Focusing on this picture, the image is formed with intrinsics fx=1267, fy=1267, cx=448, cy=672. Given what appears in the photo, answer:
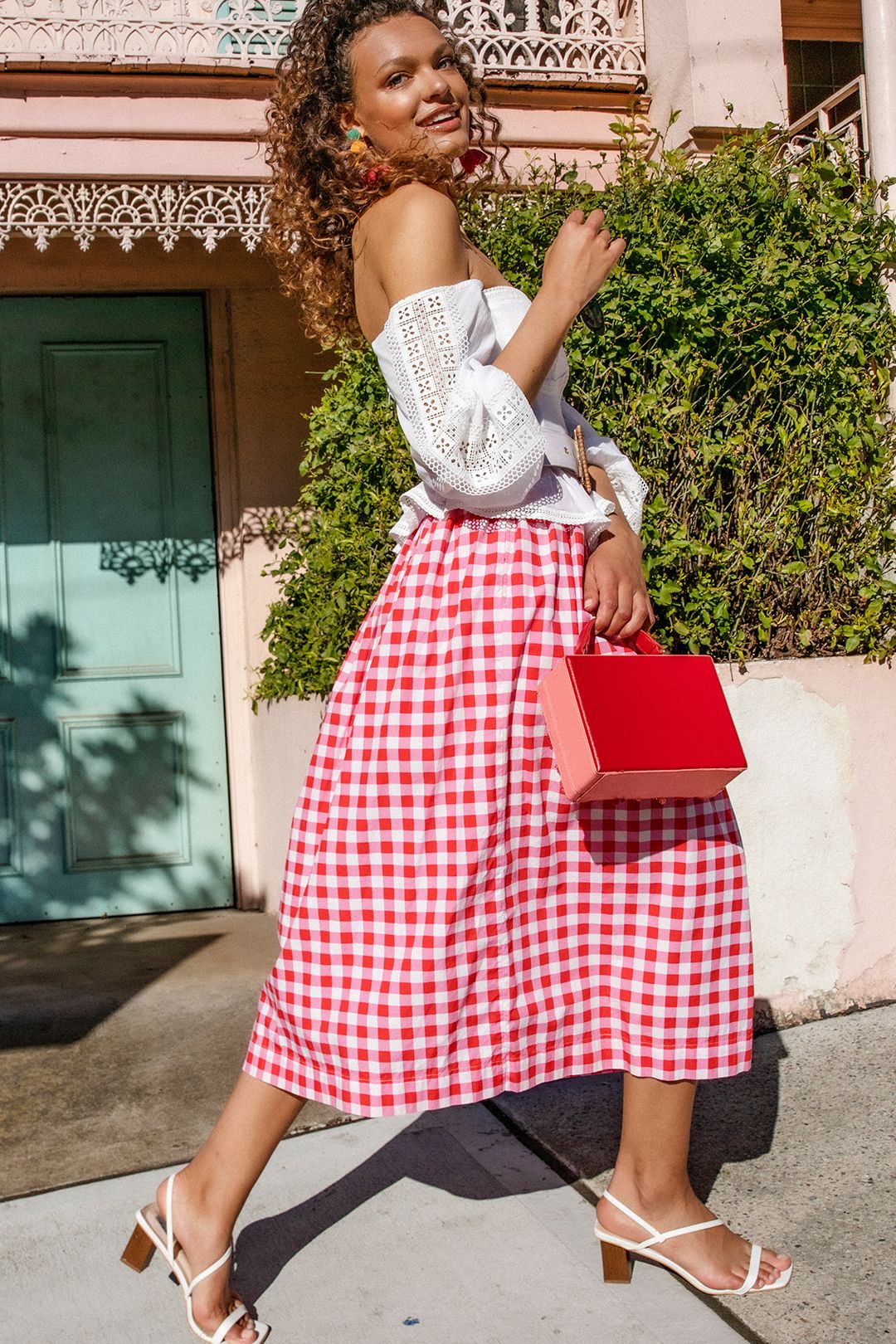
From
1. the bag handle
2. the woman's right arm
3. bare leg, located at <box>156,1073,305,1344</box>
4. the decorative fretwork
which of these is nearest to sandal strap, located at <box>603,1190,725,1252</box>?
bare leg, located at <box>156,1073,305,1344</box>

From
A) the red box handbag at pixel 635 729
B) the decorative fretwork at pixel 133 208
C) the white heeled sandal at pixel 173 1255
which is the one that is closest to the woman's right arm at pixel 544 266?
the red box handbag at pixel 635 729

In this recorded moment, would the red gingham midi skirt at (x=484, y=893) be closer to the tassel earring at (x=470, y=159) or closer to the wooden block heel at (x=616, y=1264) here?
the wooden block heel at (x=616, y=1264)

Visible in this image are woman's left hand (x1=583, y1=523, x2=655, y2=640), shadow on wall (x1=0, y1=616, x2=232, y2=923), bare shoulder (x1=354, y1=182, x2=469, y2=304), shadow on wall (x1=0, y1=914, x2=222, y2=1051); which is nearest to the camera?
bare shoulder (x1=354, y1=182, x2=469, y2=304)

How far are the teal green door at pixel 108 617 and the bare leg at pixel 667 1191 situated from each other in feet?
12.2

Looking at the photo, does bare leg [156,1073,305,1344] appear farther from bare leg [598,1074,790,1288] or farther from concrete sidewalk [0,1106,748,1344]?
bare leg [598,1074,790,1288]

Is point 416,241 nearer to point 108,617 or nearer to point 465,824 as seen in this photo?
point 465,824

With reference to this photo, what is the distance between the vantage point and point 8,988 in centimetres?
427

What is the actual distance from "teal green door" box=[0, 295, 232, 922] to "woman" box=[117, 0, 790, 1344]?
11.6 ft

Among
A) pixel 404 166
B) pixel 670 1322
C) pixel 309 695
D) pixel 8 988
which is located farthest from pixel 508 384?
pixel 8 988

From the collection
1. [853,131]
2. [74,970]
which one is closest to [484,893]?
[74,970]

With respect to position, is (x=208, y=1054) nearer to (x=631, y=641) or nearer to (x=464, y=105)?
(x=631, y=641)

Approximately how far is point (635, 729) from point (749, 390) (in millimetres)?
1886

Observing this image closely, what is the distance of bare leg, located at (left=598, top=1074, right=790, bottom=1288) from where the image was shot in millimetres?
1971

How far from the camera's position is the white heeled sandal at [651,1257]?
1.98 meters
